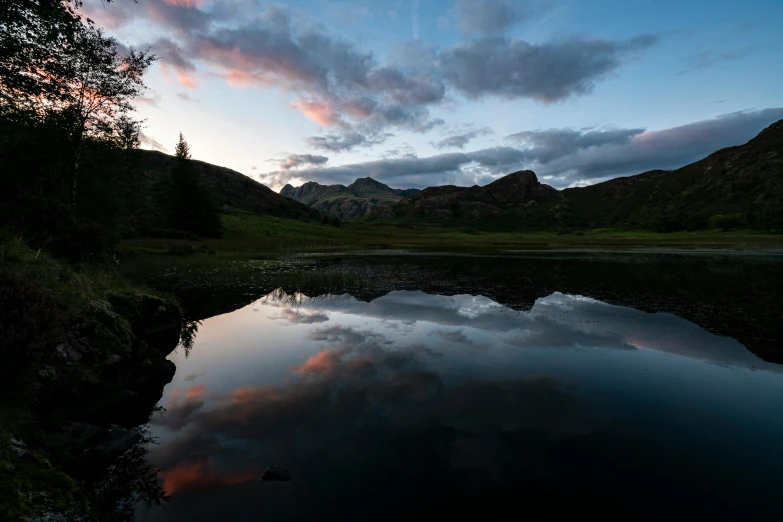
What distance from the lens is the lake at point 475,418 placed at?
7.11 metres

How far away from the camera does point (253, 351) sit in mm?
16672

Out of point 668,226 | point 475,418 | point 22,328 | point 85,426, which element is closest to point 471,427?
point 475,418

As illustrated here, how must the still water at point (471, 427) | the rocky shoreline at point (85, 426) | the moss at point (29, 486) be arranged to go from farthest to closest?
the still water at point (471, 427), the rocky shoreline at point (85, 426), the moss at point (29, 486)

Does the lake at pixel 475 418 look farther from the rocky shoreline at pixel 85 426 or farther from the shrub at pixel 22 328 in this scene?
the shrub at pixel 22 328

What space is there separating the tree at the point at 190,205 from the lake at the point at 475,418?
6529 cm

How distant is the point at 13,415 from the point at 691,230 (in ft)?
713

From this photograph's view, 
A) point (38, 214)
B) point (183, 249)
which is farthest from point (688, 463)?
point (183, 249)

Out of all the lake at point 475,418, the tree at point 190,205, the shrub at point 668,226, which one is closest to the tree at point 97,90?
the lake at point 475,418

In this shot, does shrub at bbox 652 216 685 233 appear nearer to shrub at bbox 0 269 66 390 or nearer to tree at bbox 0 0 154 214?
tree at bbox 0 0 154 214

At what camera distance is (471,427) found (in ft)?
32.2

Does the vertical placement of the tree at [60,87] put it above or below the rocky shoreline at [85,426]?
above

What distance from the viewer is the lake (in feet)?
23.3

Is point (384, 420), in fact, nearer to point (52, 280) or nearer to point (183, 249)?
point (52, 280)

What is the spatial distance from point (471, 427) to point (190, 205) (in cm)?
8425
